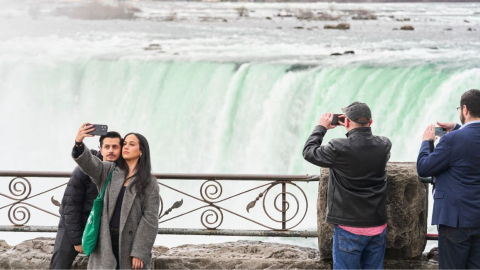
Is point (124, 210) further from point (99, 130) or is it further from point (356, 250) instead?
point (356, 250)

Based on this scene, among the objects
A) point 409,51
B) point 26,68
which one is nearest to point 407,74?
point 409,51

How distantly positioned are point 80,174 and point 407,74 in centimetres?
848

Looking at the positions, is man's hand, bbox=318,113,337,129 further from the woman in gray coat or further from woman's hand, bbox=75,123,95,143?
woman's hand, bbox=75,123,95,143

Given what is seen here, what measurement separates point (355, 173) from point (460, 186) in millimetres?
571

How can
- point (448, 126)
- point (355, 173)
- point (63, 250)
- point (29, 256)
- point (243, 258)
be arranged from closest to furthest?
point (355, 173) < point (448, 126) < point (63, 250) < point (243, 258) < point (29, 256)

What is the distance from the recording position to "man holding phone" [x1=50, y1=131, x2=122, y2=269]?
3721 mm

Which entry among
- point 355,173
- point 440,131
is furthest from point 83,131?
point 440,131

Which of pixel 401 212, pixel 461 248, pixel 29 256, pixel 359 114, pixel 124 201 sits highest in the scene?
pixel 359 114

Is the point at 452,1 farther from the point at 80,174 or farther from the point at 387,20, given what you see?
the point at 80,174

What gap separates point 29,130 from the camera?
47.3 ft

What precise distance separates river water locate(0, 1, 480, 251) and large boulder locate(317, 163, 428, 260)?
5.70 metres

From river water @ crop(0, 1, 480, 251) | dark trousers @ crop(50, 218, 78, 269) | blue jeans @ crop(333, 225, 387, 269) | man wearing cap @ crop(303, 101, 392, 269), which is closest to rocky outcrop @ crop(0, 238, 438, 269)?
dark trousers @ crop(50, 218, 78, 269)

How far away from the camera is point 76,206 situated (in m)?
3.78

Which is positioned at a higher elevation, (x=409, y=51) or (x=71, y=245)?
(x=409, y=51)
